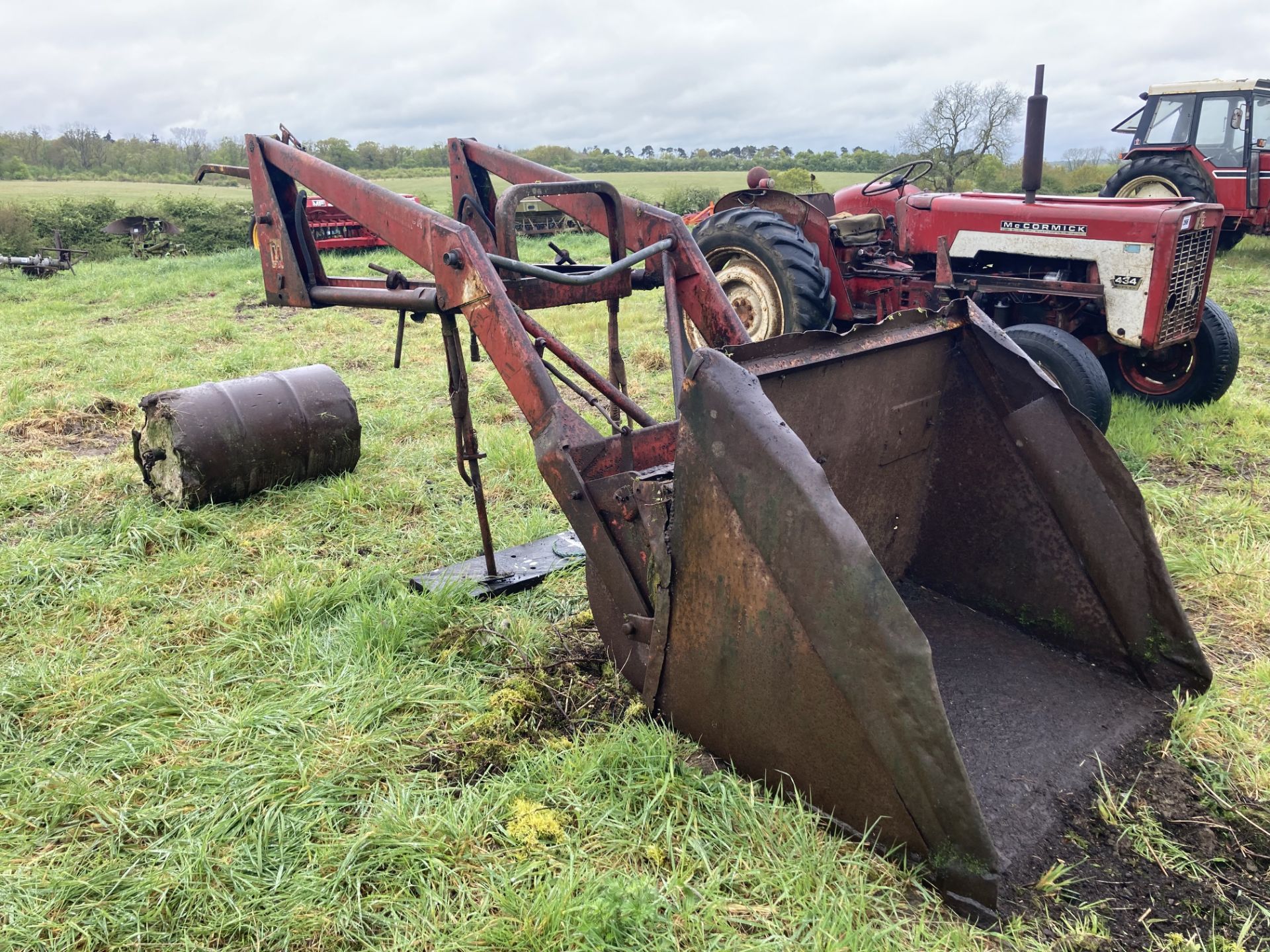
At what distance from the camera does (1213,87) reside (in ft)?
37.8

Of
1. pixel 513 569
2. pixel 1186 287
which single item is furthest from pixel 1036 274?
pixel 513 569

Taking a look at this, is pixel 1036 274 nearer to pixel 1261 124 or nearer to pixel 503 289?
pixel 503 289

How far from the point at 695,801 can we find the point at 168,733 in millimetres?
1534

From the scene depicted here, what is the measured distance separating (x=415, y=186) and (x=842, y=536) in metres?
30.4

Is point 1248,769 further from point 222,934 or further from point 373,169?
point 373,169

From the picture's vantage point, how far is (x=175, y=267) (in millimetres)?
15148

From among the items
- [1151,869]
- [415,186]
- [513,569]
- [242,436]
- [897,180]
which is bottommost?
[1151,869]

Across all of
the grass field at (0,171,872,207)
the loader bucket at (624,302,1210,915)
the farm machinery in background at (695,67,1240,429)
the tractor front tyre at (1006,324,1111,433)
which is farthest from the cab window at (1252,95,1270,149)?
the grass field at (0,171,872,207)

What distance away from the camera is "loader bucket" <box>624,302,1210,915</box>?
1.85 metres

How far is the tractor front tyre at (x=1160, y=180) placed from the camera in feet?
36.4

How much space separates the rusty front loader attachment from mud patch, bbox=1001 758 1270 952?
8 cm

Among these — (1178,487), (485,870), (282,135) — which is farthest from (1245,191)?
(485,870)

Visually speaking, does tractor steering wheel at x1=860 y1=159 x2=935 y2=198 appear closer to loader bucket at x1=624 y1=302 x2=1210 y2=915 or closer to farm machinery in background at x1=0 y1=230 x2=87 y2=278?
loader bucket at x1=624 y1=302 x2=1210 y2=915

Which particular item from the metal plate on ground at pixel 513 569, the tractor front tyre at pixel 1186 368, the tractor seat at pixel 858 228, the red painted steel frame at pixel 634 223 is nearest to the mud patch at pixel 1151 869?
the red painted steel frame at pixel 634 223
